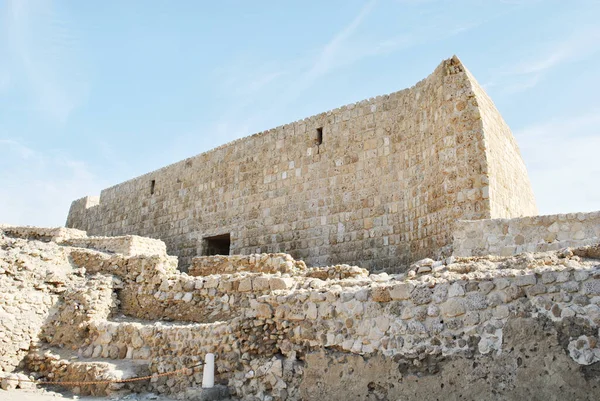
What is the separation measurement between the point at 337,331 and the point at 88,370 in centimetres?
393

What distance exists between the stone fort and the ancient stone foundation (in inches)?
84.8

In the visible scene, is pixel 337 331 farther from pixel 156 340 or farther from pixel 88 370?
pixel 88 370

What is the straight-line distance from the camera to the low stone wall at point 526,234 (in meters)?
7.12

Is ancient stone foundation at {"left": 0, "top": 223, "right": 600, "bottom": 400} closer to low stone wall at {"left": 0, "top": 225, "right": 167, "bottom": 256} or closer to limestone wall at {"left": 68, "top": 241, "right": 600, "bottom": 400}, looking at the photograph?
limestone wall at {"left": 68, "top": 241, "right": 600, "bottom": 400}

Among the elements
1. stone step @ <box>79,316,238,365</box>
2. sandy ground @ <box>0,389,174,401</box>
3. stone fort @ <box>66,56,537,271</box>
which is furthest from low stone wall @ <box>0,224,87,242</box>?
sandy ground @ <box>0,389,174,401</box>

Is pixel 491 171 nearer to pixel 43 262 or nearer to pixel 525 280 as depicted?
pixel 525 280

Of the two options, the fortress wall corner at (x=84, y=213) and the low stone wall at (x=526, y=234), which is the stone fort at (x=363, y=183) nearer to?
the low stone wall at (x=526, y=234)

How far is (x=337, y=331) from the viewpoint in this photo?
557 centimetres

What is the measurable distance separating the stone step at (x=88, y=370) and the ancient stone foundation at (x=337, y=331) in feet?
0.07

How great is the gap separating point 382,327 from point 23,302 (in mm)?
6350

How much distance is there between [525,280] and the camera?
4.66 m

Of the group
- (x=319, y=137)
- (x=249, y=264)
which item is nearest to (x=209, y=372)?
(x=249, y=264)

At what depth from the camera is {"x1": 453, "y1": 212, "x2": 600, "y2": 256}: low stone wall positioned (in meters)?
7.12

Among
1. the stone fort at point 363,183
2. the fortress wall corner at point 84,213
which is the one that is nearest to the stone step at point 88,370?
the stone fort at point 363,183
